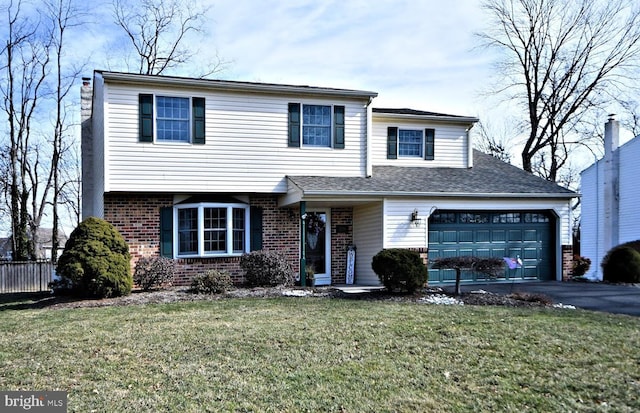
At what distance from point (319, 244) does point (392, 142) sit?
414cm

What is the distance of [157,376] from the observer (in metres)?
5.93

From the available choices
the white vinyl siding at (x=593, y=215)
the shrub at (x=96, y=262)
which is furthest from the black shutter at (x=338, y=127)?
the white vinyl siding at (x=593, y=215)

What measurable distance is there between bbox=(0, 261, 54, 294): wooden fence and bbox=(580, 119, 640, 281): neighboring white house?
20.1 m

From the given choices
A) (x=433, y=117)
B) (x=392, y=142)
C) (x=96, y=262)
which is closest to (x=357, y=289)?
(x=392, y=142)

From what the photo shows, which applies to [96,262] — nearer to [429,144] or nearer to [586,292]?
[429,144]

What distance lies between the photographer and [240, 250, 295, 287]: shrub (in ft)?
44.2

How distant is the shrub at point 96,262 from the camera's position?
1149 centimetres

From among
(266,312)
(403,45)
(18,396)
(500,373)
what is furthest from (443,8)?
A: (18,396)

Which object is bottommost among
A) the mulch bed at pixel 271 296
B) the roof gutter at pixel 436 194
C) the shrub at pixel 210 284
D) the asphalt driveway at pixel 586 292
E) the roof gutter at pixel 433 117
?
the asphalt driveway at pixel 586 292

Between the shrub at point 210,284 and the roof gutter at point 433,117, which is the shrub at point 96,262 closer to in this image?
the shrub at point 210,284

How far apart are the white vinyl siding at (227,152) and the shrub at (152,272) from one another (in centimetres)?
187

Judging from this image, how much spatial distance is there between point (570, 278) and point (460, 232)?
13.0ft

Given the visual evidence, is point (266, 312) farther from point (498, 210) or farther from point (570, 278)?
point (570, 278)

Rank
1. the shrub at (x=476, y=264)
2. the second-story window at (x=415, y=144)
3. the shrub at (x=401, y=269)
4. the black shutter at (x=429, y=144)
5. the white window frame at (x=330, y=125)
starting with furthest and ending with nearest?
the black shutter at (x=429, y=144)
the second-story window at (x=415, y=144)
the white window frame at (x=330, y=125)
the shrub at (x=476, y=264)
the shrub at (x=401, y=269)
